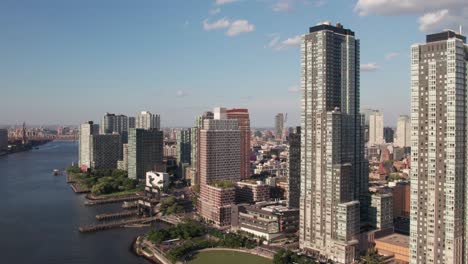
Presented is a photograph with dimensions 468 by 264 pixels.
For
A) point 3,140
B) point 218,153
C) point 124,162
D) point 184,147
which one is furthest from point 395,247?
point 3,140

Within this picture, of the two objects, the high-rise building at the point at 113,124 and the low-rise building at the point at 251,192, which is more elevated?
the high-rise building at the point at 113,124

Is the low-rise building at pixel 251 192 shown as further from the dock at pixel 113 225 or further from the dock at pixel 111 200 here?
the dock at pixel 111 200

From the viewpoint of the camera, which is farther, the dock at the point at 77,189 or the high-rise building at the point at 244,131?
the dock at the point at 77,189

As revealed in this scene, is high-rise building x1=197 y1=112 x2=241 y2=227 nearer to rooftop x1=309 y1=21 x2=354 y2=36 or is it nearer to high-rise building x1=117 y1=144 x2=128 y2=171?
rooftop x1=309 y1=21 x2=354 y2=36

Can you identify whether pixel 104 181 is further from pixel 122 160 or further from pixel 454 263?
pixel 454 263

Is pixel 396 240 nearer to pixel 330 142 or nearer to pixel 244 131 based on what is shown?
pixel 330 142

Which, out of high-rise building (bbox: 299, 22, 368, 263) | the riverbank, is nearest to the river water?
the riverbank

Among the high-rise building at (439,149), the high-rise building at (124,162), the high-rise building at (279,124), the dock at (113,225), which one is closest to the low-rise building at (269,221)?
the dock at (113,225)

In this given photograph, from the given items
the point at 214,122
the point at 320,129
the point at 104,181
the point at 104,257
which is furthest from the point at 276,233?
the point at 104,181
